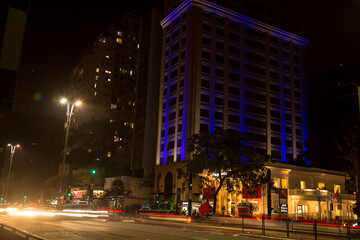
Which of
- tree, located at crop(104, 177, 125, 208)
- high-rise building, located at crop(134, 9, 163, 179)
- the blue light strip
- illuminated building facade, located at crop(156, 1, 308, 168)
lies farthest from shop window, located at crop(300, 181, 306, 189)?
the blue light strip

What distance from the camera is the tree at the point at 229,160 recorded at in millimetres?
43656

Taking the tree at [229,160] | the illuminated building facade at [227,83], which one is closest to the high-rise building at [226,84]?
the illuminated building facade at [227,83]

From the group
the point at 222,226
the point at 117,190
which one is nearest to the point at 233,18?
the point at 117,190

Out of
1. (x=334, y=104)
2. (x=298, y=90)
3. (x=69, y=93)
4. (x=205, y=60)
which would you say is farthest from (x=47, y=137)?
(x=334, y=104)

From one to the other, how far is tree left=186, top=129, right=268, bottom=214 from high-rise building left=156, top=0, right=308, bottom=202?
1943 cm

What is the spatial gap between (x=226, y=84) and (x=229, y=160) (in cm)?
3146

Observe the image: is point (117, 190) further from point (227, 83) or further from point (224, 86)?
point (227, 83)

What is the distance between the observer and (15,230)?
14641mm

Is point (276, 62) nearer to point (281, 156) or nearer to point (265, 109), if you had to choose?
point (265, 109)

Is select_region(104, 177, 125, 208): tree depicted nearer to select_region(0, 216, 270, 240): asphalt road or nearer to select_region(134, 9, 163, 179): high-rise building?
select_region(134, 9, 163, 179): high-rise building

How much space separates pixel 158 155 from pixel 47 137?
4524 centimetres

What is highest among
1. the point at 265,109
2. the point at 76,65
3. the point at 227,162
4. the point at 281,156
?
the point at 76,65

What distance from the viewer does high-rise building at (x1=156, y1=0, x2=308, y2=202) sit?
227 feet

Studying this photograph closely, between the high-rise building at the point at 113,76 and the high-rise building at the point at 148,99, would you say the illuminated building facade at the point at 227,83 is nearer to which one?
the high-rise building at the point at 148,99
